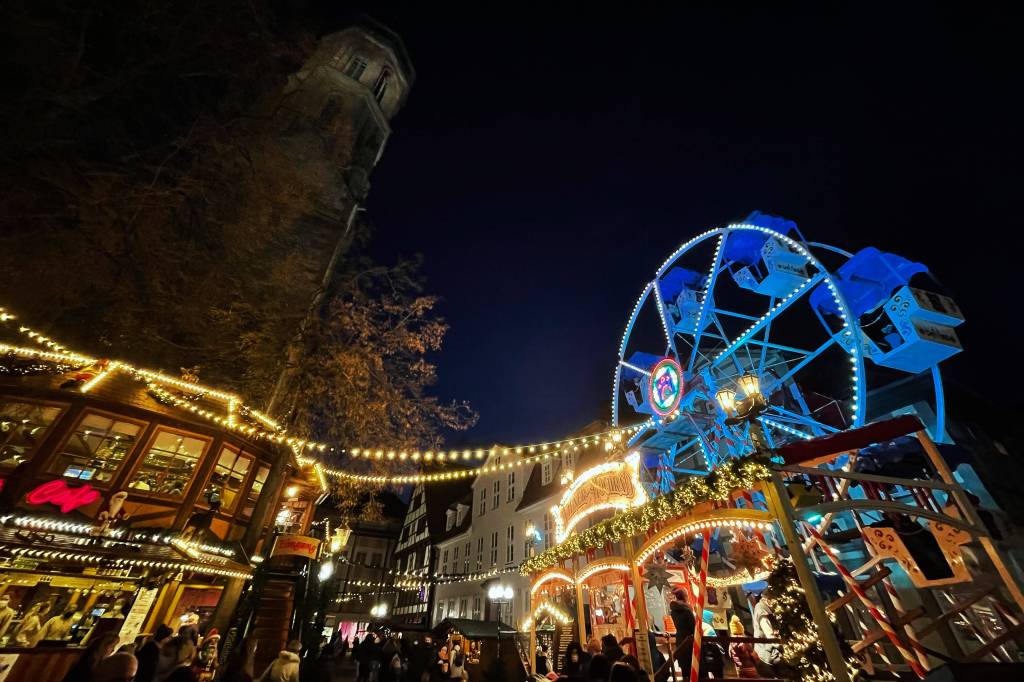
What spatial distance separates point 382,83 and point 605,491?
113ft

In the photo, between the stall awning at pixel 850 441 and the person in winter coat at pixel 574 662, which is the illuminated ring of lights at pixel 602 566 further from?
the stall awning at pixel 850 441

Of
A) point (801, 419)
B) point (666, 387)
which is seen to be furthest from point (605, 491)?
point (801, 419)

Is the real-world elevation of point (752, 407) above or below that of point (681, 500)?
above

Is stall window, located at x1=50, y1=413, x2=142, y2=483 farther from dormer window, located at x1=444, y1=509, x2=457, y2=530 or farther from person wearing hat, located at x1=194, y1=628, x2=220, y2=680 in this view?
dormer window, located at x1=444, y1=509, x2=457, y2=530

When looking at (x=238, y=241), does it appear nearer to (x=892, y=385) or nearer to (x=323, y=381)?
(x=323, y=381)

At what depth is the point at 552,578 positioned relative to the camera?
1266cm

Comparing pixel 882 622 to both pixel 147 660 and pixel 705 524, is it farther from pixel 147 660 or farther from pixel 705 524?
pixel 147 660

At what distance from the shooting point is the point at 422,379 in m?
15.6

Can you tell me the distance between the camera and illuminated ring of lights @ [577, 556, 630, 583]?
365 inches

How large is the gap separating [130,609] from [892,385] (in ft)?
81.6

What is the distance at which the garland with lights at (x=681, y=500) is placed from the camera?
6219 millimetres

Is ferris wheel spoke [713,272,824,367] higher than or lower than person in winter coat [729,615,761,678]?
higher

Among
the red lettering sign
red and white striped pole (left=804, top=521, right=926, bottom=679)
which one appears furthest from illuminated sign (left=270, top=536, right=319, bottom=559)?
red and white striped pole (left=804, top=521, right=926, bottom=679)

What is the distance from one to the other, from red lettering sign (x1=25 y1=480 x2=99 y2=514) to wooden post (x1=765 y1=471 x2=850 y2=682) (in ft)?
51.2
